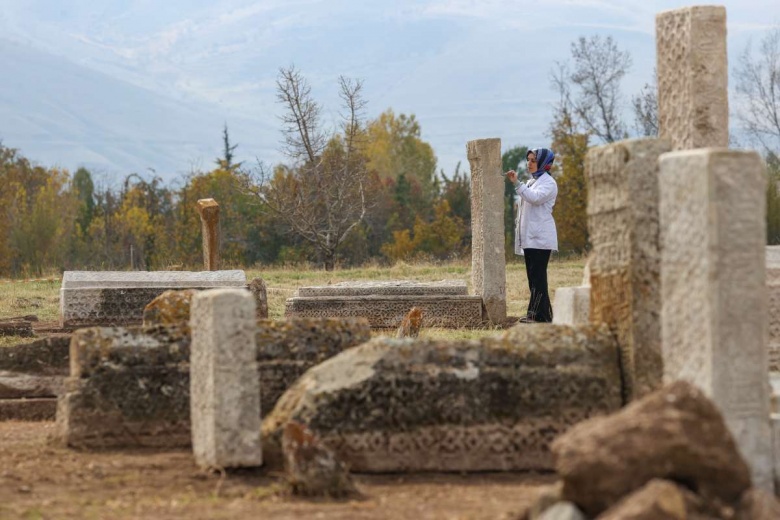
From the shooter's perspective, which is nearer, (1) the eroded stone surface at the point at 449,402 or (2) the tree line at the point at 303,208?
(1) the eroded stone surface at the point at 449,402

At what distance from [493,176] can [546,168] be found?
1.80m

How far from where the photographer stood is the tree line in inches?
1152

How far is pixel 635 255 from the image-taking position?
22.4 feet

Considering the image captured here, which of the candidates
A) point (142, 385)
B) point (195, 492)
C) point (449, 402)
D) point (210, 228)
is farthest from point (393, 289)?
point (195, 492)

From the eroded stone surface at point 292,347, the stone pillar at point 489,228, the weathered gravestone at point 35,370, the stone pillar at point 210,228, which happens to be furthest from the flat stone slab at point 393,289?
the eroded stone surface at point 292,347

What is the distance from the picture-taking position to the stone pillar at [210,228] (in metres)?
16.8

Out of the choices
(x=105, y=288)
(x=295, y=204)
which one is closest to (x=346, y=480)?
(x=105, y=288)

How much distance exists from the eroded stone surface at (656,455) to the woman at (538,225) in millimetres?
8356

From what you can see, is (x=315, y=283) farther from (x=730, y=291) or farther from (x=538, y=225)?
(x=730, y=291)

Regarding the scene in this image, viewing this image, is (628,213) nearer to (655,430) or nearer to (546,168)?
(655,430)

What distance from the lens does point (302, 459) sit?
6125mm

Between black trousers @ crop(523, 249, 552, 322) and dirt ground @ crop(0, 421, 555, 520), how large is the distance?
22.2 ft

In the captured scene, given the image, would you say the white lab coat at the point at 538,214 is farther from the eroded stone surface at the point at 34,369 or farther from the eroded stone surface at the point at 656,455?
the eroded stone surface at the point at 656,455

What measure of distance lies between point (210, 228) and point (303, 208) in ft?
38.3
